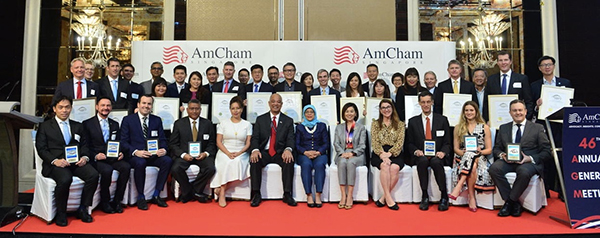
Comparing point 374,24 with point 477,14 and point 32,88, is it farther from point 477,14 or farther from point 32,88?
point 32,88

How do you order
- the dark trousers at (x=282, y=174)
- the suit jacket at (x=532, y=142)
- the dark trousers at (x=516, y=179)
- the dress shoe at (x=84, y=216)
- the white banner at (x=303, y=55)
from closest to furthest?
the dress shoe at (x=84, y=216)
the dark trousers at (x=516, y=179)
the suit jacket at (x=532, y=142)
the dark trousers at (x=282, y=174)
the white banner at (x=303, y=55)

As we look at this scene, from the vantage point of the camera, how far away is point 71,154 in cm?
380

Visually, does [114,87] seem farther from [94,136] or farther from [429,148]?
[429,148]

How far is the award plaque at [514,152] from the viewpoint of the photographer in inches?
158

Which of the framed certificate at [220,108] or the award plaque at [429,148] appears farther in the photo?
the framed certificate at [220,108]

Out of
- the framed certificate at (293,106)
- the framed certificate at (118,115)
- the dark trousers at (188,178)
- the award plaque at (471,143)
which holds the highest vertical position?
the framed certificate at (293,106)

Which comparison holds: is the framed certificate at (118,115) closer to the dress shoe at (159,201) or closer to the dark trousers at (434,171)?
the dress shoe at (159,201)

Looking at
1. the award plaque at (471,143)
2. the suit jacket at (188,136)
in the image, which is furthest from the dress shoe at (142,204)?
the award plaque at (471,143)

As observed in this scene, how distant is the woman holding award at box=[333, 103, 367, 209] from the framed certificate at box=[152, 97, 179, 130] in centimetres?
230

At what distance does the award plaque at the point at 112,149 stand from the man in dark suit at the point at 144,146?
290 mm

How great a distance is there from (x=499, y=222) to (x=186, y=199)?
349 cm

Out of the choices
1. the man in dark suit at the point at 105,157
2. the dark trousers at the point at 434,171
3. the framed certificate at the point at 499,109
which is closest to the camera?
the man in dark suit at the point at 105,157

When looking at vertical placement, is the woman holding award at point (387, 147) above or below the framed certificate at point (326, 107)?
below

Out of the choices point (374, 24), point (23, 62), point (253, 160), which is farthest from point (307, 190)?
point (23, 62)
